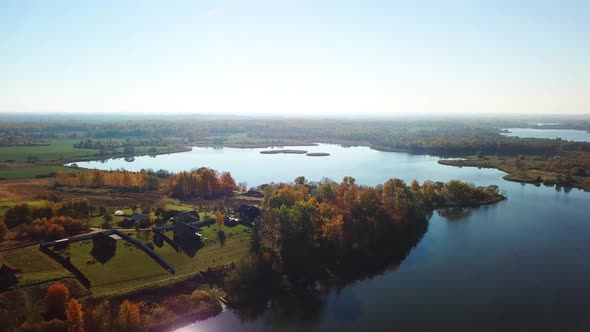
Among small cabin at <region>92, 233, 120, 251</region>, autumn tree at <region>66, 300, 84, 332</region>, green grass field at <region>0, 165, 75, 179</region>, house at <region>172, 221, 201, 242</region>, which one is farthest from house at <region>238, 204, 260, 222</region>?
green grass field at <region>0, 165, 75, 179</region>

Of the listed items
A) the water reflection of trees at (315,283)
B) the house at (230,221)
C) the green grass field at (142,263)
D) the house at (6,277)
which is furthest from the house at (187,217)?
the house at (6,277)

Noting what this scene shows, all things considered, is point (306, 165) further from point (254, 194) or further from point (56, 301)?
point (56, 301)

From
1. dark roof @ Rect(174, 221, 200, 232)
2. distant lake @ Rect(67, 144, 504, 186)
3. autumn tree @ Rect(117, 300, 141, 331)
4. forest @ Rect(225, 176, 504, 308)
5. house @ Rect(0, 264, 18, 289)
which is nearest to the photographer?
autumn tree @ Rect(117, 300, 141, 331)

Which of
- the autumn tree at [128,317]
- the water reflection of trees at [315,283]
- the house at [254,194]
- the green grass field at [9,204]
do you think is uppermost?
the green grass field at [9,204]

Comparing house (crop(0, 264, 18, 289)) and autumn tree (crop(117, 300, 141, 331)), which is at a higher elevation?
house (crop(0, 264, 18, 289))

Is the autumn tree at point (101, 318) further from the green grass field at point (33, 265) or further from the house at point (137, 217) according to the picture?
the house at point (137, 217)

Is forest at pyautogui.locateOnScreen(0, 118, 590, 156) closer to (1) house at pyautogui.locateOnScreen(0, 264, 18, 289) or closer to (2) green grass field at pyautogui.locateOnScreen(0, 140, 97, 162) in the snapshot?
(2) green grass field at pyautogui.locateOnScreen(0, 140, 97, 162)

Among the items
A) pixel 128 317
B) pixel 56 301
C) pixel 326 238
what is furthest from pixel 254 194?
pixel 56 301
